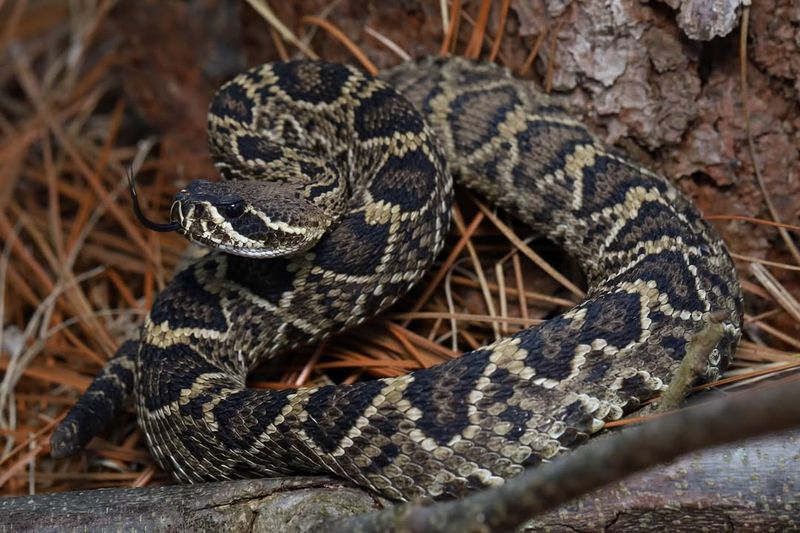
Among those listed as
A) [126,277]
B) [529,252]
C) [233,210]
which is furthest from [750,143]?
[126,277]

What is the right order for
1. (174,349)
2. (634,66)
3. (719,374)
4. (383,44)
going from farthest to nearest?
(383,44)
(634,66)
(174,349)
(719,374)

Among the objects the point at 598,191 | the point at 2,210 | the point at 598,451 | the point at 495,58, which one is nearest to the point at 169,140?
the point at 2,210

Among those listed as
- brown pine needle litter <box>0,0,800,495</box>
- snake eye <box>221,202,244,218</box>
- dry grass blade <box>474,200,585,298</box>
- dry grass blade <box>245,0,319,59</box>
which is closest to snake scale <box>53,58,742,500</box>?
snake eye <box>221,202,244,218</box>

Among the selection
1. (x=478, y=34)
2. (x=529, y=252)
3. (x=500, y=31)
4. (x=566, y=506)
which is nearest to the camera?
(x=566, y=506)

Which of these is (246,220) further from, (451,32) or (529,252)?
(451,32)

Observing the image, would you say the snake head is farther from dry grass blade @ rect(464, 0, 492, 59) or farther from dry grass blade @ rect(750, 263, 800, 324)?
dry grass blade @ rect(750, 263, 800, 324)

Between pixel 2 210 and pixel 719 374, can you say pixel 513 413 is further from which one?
pixel 2 210

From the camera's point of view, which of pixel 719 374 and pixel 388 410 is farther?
pixel 719 374
